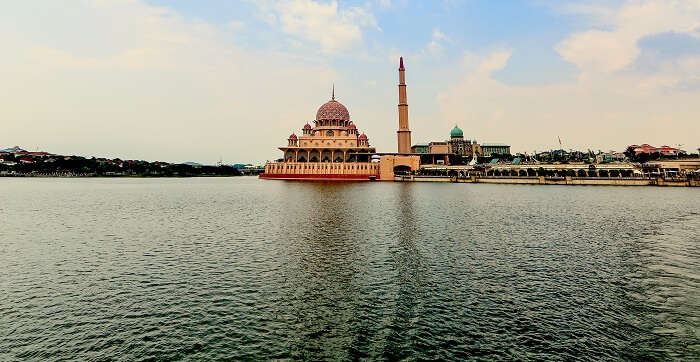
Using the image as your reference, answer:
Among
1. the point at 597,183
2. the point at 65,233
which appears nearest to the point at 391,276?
the point at 65,233

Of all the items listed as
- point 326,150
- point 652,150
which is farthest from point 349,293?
point 652,150

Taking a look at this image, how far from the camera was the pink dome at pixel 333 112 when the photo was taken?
155750 mm

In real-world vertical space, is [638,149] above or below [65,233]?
above

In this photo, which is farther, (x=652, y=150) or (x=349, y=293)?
(x=652, y=150)

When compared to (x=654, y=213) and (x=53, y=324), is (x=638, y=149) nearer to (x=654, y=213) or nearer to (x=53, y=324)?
(x=654, y=213)

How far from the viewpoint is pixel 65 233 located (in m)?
31.4

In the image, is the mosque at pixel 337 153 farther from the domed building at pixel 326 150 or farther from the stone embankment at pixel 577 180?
the stone embankment at pixel 577 180

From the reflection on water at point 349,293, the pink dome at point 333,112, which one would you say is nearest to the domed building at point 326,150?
the pink dome at point 333,112

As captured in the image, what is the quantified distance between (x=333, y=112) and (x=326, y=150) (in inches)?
616

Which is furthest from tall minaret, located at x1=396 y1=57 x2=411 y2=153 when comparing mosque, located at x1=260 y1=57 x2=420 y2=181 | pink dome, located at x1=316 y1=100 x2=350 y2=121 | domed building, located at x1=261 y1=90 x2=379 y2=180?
pink dome, located at x1=316 y1=100 x2=350 y2=121

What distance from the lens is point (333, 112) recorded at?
156 meters

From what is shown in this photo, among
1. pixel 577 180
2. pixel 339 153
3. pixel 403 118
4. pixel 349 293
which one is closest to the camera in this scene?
pixel 349 293

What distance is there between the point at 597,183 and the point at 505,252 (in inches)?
4152

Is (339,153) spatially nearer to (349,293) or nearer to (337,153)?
(337,153)
